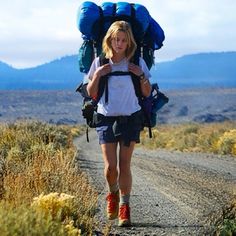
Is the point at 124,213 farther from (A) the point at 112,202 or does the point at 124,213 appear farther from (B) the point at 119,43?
(B) the point at 119,43

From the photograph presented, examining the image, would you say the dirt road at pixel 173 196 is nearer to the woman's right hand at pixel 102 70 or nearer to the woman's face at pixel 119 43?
the woman's right hand at pixel 102 70

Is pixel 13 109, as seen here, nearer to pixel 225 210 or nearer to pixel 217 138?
pixel 217 138

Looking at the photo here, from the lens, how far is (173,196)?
9547mm

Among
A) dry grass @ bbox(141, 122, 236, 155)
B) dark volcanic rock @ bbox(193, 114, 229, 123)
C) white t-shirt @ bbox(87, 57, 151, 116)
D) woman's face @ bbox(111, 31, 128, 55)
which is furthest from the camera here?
dark volcanic rock @ bbox(193, 114, 229, 123)

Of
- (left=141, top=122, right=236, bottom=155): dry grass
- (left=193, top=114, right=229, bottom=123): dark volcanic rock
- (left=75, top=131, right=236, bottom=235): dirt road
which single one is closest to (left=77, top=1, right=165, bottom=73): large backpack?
(left=75, top=131, right=236, bottom=235): dirt road

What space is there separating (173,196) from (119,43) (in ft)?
11.0

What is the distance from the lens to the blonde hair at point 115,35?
683cm

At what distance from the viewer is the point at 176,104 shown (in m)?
117

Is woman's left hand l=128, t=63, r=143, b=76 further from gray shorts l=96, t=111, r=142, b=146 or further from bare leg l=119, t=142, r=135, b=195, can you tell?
bare leg l=119, t=142, r=135, b=195

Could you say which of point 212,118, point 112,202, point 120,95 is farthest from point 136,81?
point 212,118

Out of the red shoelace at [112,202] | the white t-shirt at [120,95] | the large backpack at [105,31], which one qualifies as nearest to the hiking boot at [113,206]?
the red shoelace at [112,202]

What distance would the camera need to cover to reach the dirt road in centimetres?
729

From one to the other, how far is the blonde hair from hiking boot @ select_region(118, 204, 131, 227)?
60.2 inches

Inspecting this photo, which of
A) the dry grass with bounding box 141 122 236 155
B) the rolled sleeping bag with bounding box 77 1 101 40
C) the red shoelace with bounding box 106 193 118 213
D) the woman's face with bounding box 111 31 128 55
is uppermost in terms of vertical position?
the rolled sleeping bag with bounding box 77 1 101 40
